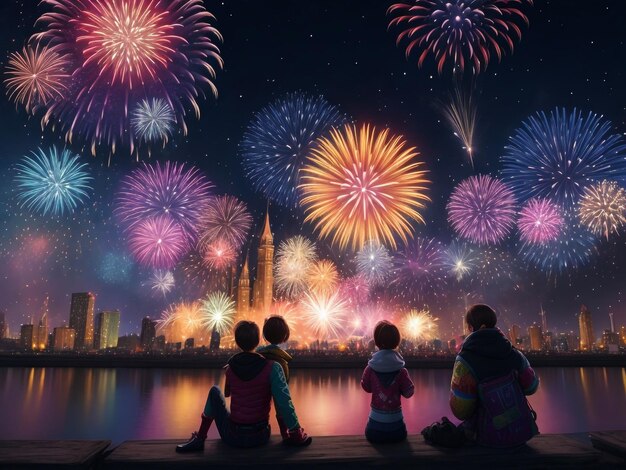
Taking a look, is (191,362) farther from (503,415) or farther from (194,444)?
(503,415)

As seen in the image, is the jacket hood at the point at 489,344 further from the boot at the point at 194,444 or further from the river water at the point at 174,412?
the river water at the point at 174,412

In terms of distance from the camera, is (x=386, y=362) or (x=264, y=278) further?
(x=264, y=278)

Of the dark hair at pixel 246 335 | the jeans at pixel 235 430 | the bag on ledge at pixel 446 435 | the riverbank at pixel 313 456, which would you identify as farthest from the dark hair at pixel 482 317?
the jeans at pixel 235 430

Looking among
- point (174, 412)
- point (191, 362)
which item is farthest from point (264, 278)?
point (174, 412)

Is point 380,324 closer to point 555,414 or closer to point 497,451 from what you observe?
point 497,451

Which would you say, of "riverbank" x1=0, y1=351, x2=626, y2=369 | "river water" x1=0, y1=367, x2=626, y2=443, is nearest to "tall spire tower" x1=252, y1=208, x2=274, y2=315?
"riverbank" x1=0, y1=351, x2=626, y2=369
